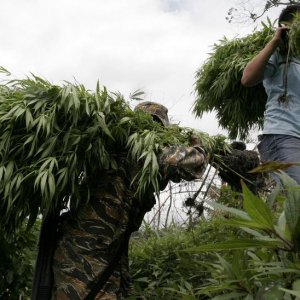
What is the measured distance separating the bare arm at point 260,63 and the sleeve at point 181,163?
424mm

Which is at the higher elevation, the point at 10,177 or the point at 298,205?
the point at 10,177

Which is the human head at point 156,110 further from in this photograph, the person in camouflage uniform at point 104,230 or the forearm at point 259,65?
the forearm at point 259,65

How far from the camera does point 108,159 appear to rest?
96.5 inches

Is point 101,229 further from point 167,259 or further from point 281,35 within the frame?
point 281,35

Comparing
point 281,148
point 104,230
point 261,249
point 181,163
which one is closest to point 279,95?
point 281,148

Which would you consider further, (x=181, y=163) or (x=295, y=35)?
(x=181, y=163)

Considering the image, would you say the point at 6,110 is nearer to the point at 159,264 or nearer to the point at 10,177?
the point at 10,177

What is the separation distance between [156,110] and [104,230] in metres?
0.70

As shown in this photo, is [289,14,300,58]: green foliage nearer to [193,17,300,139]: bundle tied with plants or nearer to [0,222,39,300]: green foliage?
[193,17,300,139]: bundle tied with plants

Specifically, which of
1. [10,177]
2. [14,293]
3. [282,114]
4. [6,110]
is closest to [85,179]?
[10,177]

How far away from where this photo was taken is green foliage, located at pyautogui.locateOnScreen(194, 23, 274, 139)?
127 inches

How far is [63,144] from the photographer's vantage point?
238 cm

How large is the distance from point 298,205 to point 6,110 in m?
1.78

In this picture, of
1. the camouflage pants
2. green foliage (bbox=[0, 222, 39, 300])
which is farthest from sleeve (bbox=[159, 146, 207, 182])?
green foliage (bbox=[0, 222, 39, 300])
